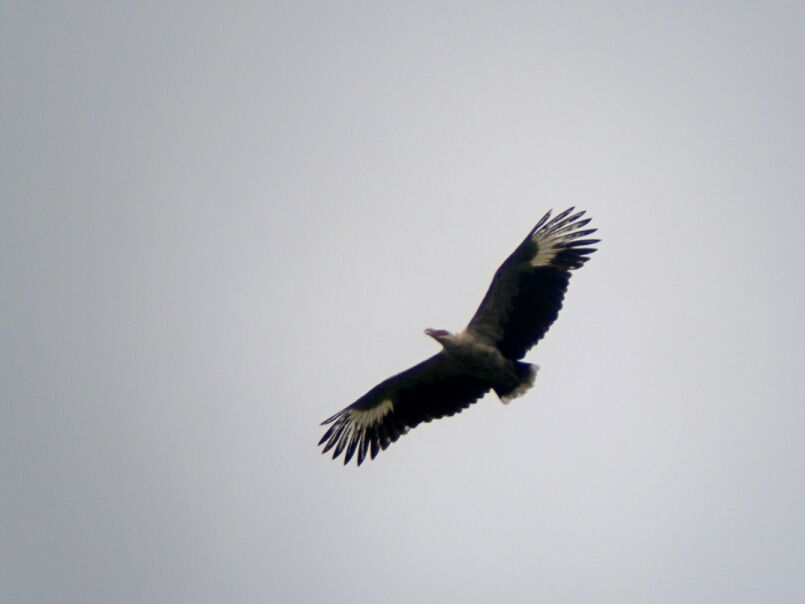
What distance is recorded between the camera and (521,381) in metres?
13.6

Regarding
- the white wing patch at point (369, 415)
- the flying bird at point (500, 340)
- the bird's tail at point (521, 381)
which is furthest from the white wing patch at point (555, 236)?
the white wing patch at point (369, 415)

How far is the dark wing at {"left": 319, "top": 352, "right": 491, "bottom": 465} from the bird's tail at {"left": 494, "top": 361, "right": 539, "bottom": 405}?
0.45 meters

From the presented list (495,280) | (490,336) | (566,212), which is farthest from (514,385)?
(566,212)

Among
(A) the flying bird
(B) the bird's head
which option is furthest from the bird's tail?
(B) the bird's head

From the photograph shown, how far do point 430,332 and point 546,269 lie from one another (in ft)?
6.39

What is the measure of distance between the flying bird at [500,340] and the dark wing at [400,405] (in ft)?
0.05

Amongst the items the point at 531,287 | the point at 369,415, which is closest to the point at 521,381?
the point at 531,287

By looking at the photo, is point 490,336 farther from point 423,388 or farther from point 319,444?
point 319,444

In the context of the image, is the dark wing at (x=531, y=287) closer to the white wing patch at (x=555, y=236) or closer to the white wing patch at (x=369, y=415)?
the white wing patch at (x=555, y=236)

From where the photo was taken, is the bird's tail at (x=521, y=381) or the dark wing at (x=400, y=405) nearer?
the bird's tail at (x=521, y=381)

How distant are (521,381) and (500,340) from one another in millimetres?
703

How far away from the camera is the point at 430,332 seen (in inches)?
530

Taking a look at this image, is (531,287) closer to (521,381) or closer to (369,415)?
(521,381)

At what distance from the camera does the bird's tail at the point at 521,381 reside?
13.5 meters
